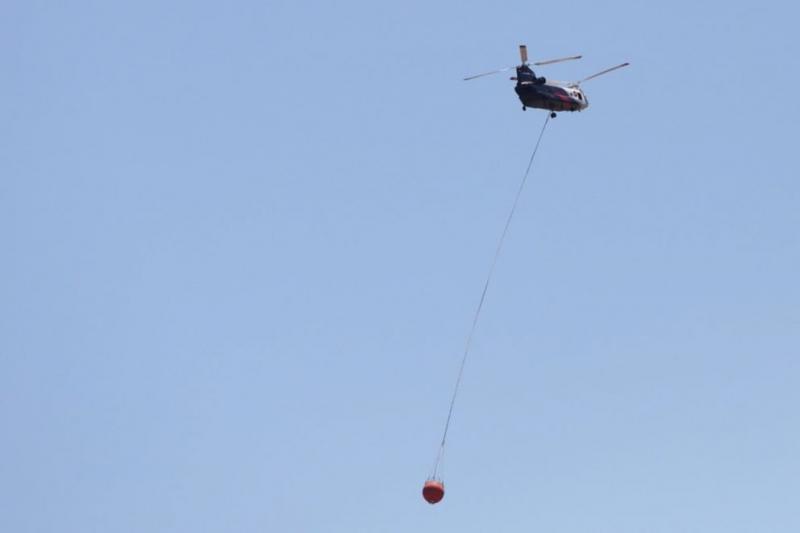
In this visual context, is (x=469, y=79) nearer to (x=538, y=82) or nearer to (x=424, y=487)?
(x=538, y=82)

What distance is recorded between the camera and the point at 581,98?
7919cm

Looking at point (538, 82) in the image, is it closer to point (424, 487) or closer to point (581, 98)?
point (581, 98)

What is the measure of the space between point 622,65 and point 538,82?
3.91m

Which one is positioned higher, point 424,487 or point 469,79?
point 469,79

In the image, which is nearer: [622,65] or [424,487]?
[424,487]

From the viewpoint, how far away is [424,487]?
62.2 m

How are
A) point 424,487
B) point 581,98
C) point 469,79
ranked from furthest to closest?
point 581,98, point 469,79, point 424,487

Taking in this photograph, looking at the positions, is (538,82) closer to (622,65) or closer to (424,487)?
(622,65)

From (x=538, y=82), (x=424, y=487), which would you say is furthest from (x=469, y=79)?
(x=424, y=487)

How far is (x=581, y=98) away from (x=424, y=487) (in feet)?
81.2

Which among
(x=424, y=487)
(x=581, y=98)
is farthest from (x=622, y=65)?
(x=424, y=487)

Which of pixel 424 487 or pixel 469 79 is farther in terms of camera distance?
pixel 469 79

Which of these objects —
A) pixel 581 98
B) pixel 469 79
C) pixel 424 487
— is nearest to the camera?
pixel 424 487

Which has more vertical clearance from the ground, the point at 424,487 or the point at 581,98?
the point at 581,98
